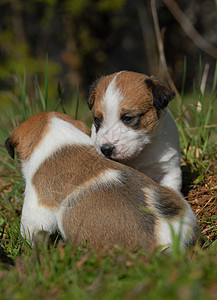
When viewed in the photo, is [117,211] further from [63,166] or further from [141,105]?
[141,105]

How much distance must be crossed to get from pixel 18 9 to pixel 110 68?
4518mm

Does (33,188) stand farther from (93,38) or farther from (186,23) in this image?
(93,38)

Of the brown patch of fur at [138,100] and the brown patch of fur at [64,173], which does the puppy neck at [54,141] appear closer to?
the brown patch of fur at [64,173]

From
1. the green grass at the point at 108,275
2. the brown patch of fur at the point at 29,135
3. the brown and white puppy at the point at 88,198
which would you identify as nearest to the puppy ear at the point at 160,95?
the brown and white puppy at the point at 88,198

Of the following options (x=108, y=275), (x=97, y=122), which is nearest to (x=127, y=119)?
(x=97, y=122)

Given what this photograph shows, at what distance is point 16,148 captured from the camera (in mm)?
3740

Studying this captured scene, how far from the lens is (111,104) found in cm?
367

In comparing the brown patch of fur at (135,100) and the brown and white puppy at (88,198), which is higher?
the brown patch of fur at (135,100)

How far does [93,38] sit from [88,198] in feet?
43.5

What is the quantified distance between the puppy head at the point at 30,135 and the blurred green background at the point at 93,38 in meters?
9.78

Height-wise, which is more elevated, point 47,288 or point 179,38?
point 47,288

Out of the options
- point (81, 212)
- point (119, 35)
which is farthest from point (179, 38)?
point (81, 212)

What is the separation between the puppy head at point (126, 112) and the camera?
358cm

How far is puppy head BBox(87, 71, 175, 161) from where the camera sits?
3.58m
